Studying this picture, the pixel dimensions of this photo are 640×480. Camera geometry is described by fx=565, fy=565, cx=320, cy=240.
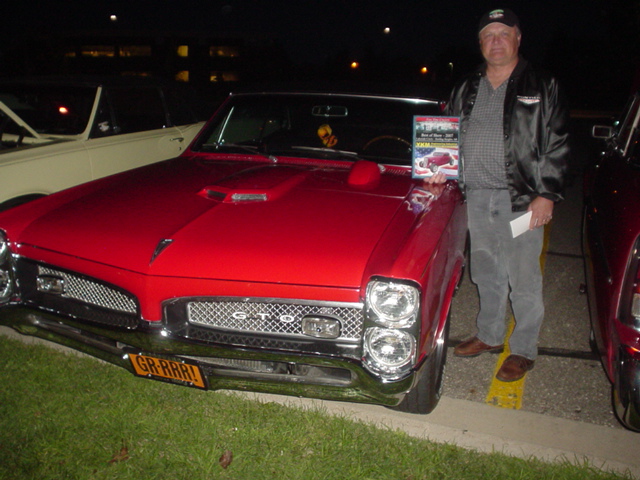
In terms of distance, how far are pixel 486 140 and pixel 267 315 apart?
5.02 ft

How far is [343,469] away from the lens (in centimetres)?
250

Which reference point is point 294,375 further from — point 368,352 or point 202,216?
point 202,216

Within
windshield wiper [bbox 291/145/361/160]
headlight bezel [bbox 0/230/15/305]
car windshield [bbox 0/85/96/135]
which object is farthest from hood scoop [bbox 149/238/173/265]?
car windshield [bbox 0/85/96/135]

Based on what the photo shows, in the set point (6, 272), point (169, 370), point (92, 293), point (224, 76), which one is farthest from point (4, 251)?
point (224, 76)

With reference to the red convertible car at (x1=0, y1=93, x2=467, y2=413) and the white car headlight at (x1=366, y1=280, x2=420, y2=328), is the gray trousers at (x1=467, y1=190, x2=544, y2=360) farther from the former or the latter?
the white car headlight at (x1=366, y1=280, x2=420, y2=328)

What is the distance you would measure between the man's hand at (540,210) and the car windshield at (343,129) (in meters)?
0.86

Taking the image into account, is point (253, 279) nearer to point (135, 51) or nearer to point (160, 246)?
point (160, 246)

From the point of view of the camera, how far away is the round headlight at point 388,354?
2232 millimetres

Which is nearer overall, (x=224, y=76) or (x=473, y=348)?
(x=473, y=348)

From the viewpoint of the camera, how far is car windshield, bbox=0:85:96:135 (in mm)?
5262

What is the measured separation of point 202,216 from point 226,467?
45.7 inches

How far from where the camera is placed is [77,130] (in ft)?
17.1

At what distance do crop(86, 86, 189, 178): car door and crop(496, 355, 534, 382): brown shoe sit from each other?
3824 mm

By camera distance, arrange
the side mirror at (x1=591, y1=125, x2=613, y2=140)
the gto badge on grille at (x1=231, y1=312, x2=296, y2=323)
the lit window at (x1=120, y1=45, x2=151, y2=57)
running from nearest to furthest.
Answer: the gto badge on grille at (x1=231, y1=312, x2=296, y2=323) → the side mirror at (x1=591, y1=125, x2=613, y2=140) → the lit window at (x1=120, y1=45, x2=151, y2=57)
